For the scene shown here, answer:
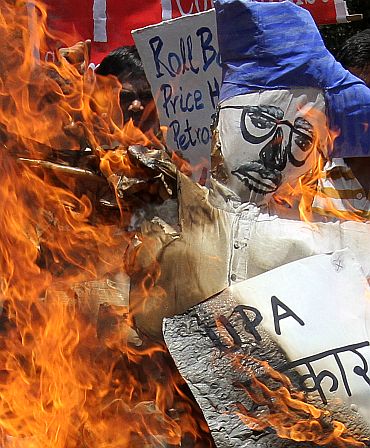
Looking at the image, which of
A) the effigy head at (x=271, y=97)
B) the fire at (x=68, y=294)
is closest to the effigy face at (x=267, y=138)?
the effigy head at (x=271, y=97)

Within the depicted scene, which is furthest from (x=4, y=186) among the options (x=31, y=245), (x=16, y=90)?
(x=16, y=90)

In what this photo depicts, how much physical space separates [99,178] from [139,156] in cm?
26

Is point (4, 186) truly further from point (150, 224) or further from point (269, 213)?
point (269, 213)

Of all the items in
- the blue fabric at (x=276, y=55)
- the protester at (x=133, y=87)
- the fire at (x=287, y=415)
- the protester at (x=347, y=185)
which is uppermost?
the blue fabric at (x=276, y=55)

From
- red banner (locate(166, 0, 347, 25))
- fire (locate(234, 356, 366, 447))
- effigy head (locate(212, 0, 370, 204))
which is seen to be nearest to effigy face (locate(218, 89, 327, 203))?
effigy head (locate(212, 0, 370, 204))

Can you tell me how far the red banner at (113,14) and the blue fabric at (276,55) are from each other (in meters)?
3.07

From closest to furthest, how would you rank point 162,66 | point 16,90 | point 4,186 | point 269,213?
1. point 269,213
2. point 4,186
3. point 16,90
4. point 162,66

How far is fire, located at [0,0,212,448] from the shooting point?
2.82 meters

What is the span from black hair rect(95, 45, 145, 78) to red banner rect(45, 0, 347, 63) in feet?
1.75

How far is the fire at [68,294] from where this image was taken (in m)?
2.82

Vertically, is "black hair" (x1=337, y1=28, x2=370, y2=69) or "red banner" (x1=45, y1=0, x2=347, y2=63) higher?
"red banner" (x1=45, y1=0, x2=347, y2=63)

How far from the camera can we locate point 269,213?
2.68 metres

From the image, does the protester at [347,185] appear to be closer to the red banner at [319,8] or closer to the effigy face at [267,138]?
the effigy face at [267,138]

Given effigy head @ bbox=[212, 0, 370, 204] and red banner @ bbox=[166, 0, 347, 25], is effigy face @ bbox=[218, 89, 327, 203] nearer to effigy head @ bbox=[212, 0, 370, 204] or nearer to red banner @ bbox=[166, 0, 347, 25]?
effigy head @ bbox=[212, 0, 370, 204]
